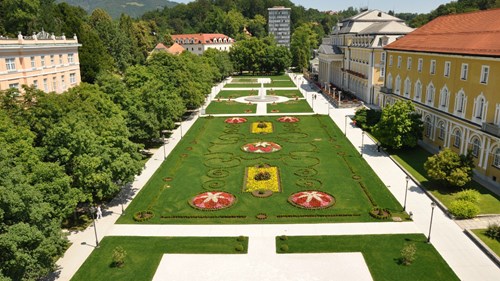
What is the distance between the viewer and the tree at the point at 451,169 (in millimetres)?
30294

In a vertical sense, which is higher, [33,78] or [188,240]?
[33,78]

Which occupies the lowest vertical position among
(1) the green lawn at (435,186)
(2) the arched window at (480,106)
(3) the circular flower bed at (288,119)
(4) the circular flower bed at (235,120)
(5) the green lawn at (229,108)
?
(1) the green lawn at (435,186)

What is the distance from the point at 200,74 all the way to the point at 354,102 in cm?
2742

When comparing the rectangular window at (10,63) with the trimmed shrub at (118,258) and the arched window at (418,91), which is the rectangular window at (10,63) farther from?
the arched window at (418,91)

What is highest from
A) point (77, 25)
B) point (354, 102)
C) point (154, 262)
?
point (77, 25)

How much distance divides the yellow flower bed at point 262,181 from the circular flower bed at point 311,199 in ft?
7.05

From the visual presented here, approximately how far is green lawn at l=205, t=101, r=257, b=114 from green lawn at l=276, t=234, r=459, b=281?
138ft

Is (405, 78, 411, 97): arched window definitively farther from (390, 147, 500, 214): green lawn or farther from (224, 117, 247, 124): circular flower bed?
(224, 117, 247, 124): circular flower bed

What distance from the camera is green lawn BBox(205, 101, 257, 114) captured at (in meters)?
65.5

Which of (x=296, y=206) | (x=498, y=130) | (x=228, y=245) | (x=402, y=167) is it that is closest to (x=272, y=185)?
(x=296, y=206)

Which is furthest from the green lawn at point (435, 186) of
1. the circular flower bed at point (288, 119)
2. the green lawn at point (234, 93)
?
the green lawn at point (234, 93)

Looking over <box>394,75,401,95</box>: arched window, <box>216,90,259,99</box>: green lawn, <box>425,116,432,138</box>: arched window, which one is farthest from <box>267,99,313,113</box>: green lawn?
<box>425,116,432,138</box>: arched window

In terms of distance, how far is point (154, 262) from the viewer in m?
22.8

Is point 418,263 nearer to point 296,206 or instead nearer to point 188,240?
point 296,206
